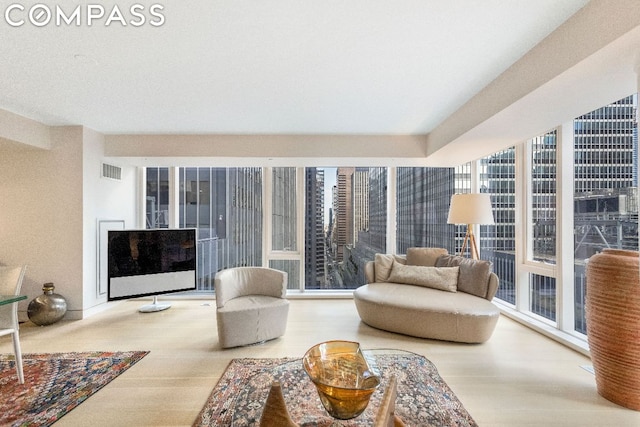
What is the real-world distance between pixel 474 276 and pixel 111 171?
525cm

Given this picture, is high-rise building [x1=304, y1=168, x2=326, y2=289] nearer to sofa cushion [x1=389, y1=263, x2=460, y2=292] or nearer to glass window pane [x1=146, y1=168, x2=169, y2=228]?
sofa cushion [x1=389, y1=263, x2=460, y2=292]

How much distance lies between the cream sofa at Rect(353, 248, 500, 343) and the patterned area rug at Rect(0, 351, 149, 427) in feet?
8.38

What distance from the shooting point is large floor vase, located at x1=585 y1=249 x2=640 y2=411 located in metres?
1.97

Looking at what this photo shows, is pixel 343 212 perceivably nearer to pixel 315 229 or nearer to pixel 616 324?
pixel 315 229

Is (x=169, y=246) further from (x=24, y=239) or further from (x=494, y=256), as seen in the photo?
(x=494, y=256)

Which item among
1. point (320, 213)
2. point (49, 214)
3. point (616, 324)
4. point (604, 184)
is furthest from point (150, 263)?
point (604, 184)

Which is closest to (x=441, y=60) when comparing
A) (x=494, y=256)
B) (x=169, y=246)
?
(x=494, y=256)

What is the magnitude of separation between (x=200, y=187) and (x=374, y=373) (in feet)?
14.5

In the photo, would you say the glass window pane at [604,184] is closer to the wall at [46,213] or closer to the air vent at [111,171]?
the wall at [46,213]

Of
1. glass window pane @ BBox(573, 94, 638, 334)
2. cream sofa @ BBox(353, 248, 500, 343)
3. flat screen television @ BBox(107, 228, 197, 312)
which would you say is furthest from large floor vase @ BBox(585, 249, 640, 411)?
flat screen television @ BBox(107, 228, 197, 312)

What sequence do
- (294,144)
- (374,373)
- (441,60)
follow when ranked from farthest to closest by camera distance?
(294,144)
(441,60)
(374,373)

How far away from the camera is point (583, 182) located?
314 cm

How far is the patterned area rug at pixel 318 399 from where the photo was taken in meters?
1.47

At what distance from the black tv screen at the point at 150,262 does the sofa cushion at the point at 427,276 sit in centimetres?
299
